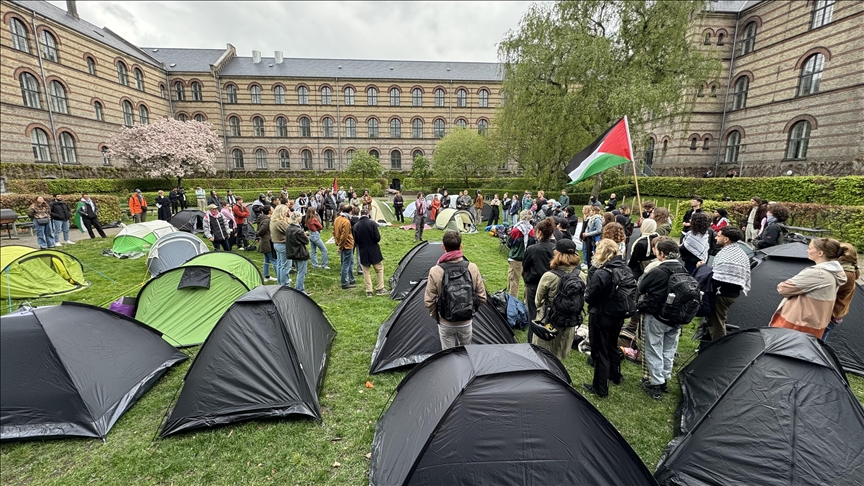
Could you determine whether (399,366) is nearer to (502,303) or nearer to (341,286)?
(502,303)

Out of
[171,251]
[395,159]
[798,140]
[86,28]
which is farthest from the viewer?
[395,159]

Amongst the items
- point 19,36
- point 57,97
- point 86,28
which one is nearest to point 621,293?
point 19,36

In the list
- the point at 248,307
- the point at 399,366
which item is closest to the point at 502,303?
the point at 399,366

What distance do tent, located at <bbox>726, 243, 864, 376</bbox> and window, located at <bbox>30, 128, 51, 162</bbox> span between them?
120 ft

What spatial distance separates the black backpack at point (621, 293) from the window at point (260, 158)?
4337cm

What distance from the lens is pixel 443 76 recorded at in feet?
141

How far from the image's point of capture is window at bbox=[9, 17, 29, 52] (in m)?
22.2

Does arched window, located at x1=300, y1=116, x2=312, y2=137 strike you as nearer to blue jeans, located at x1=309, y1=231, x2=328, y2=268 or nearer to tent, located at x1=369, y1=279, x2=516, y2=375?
blue jeans, located at x1=309, y1=231, x2=328, y2=268

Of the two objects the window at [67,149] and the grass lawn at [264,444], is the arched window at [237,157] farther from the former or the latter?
the grass lawn at [264,444]

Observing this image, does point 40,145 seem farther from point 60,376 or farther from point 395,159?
point 60,376

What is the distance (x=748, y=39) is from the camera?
23922mm

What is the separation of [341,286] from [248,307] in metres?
4.54

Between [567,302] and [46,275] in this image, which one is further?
[46,275]

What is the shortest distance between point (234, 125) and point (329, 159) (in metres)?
10.8
